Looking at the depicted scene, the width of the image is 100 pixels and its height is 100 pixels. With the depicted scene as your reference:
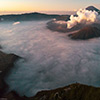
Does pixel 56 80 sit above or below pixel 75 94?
below

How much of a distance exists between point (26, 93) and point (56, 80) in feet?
178

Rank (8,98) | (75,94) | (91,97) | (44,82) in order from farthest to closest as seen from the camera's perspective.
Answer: (44,82)
(8,98)
(75,94)
(91,97)

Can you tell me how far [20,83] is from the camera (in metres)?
183

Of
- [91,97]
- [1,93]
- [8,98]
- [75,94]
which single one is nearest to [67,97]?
[75,94]

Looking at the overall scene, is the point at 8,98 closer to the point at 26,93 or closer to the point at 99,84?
the point at 26,93

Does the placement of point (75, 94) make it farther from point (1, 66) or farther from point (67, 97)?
point (1, 66)

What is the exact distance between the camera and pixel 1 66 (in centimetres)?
19562

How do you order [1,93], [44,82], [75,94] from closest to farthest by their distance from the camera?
[75,94], [1,93], [44,82]

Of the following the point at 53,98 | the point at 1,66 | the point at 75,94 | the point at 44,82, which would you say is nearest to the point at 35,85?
the point at 44,82

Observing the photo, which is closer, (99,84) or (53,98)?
(53,98)

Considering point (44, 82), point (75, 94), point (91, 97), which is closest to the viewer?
point (91, 97)

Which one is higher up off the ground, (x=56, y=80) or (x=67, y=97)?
(x=67, y=97)

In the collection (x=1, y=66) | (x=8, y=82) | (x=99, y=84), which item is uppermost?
(x=1, y=66)

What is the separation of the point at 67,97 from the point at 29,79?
106191mm
